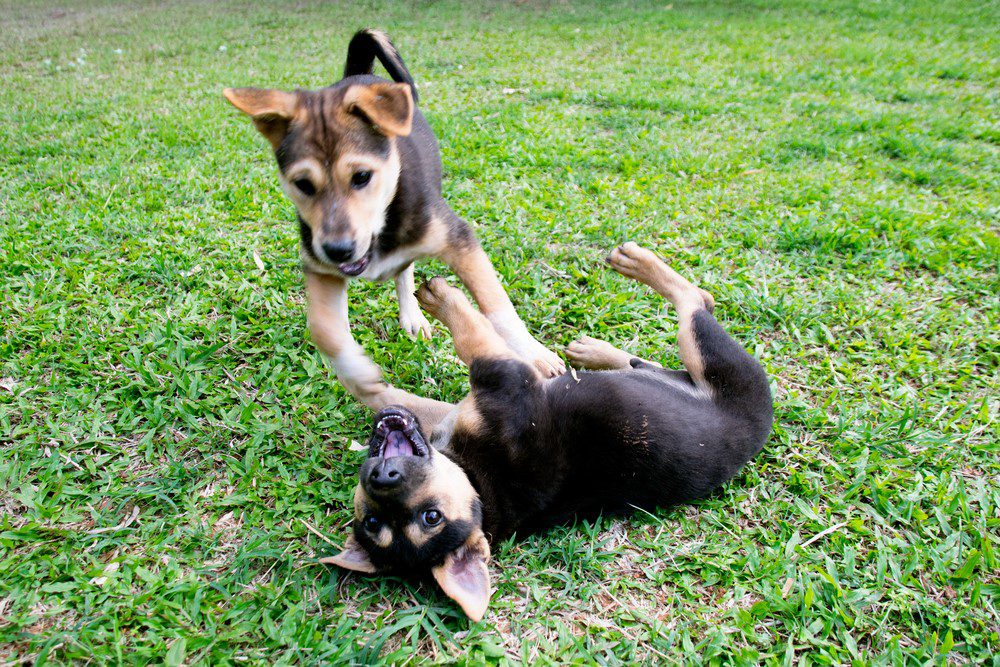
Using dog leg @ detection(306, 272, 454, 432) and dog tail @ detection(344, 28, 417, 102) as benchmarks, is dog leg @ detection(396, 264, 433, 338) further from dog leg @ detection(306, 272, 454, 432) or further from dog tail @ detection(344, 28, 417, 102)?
dog tail @ detection(344, 28, 417, 102)

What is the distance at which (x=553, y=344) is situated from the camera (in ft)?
12.7

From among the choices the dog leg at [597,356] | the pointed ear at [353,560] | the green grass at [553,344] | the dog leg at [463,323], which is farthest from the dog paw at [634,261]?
the pointed ear at [353,560]

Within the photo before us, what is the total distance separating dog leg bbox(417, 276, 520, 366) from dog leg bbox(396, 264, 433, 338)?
1.81ft

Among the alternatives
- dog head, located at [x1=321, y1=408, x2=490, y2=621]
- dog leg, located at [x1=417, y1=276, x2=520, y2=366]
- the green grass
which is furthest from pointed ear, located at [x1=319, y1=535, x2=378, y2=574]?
dog leg, located at [x1=417, y1=276, x2=520, y2=366]

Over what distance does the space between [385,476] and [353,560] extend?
399 millimetres

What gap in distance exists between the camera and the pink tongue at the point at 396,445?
2879 mm

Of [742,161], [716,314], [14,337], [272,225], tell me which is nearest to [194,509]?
[14,337]

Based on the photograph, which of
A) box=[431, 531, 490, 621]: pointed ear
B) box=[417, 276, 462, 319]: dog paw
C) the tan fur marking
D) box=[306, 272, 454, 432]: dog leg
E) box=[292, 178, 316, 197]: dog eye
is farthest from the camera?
box=[417, 276, 462, 319]: dog paw

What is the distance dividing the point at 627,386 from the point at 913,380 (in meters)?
1.91

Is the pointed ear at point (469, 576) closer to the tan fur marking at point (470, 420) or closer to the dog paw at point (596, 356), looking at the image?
the tan fur marking at point (470, 420)

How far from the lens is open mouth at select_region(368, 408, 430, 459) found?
2.87 m

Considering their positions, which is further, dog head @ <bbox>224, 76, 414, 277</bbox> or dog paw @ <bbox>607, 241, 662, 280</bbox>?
dog paw @ <bbox>607, 241, 662, 280</bbox>

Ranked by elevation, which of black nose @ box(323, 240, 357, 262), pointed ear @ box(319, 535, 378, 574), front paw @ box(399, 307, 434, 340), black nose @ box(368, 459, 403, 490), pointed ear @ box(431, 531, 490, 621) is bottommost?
pointed ear @ box(319, 535, 378, 574)

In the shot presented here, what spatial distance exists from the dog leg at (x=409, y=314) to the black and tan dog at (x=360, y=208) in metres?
0.47
